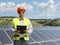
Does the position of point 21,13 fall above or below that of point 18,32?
above

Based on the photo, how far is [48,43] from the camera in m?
16.3

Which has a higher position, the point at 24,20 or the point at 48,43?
the point at 24,20

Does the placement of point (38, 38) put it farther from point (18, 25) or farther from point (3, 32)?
point (18, 25)

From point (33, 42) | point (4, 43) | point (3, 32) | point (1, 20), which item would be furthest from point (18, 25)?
point (1, 20)

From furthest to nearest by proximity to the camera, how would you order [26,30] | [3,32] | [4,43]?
1. [3,32]
2. [4,43]
3. [26,30]

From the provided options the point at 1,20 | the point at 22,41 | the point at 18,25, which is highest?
the point at 18,25

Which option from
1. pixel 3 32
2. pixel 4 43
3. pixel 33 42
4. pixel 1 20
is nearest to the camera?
pixel 4 43

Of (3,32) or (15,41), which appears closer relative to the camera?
(15,41)

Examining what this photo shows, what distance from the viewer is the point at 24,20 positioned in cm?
532

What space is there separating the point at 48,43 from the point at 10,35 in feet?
8.71

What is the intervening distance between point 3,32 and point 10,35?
67cm

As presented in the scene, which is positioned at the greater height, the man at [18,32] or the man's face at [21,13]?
the man's face at [21,13]

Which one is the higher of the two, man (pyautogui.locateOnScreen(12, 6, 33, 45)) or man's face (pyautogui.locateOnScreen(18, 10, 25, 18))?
man's face (pyautogui.locateOnScreen(18, 10, 25, 18))

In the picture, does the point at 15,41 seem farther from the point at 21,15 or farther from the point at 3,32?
the point at 3,32
